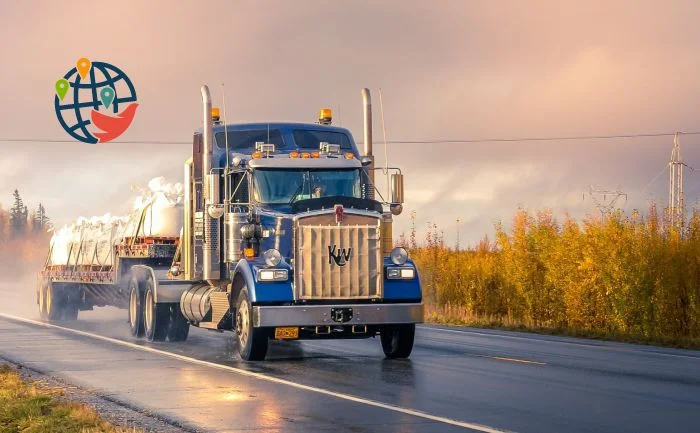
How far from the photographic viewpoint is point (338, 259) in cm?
1872

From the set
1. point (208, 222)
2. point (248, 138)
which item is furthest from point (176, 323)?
point (248, 138)

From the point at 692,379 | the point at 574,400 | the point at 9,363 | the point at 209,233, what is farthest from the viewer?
the point at 209,233

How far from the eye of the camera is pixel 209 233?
21109 mm

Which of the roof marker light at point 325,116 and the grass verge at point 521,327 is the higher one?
the roof marker light at point 325,116

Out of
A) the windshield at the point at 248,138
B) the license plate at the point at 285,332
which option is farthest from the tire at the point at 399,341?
the windshield at the point at 248,138

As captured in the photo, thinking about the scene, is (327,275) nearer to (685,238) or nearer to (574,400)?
(574,400)

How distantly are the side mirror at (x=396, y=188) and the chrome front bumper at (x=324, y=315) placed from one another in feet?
5.59

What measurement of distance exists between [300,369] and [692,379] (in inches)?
211

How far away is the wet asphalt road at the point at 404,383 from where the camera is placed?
1209 centimetres

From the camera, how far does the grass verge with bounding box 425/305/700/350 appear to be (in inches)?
978

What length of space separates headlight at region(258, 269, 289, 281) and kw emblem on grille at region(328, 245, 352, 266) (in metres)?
0.69

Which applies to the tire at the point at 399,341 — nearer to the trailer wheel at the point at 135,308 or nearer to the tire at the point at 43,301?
the trailer wheel at the point at 135,308

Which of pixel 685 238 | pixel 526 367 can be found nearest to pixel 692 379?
pixel 526 367

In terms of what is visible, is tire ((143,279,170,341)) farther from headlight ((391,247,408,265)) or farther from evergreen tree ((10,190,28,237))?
evergreen tree ((10,190,28,237))
